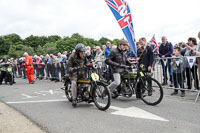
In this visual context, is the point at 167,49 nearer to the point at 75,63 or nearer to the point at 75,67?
the point at 75,63

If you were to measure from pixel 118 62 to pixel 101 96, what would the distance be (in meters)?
1.26

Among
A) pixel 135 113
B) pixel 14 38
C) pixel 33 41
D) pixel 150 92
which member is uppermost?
pixel 14 38

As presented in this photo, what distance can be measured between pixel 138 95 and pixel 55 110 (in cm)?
250

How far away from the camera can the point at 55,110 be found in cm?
543

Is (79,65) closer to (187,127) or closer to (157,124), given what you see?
(157,124)

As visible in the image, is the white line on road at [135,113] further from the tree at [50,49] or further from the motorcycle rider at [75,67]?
the tree at [50,49]

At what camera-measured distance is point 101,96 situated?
17.2ft

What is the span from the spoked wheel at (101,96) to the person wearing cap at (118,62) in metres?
0.62

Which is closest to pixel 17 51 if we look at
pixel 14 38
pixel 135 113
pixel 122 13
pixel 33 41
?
pixel 33 41

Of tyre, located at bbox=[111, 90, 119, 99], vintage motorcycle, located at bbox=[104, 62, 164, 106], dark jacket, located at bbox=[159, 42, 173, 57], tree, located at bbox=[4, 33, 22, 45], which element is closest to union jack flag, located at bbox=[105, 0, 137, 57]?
vintage motorcycle, located at bbox=[104, 62, 164, 106]

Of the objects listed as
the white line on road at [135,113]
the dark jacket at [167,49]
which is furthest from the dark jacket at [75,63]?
the dark jacket at [167,49]

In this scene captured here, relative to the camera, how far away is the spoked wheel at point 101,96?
16.4 feet

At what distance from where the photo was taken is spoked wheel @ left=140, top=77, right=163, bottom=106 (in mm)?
5426

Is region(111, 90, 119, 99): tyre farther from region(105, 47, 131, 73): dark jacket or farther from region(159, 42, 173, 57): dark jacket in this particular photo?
region(159, 42, 173, 57): dark jacket
